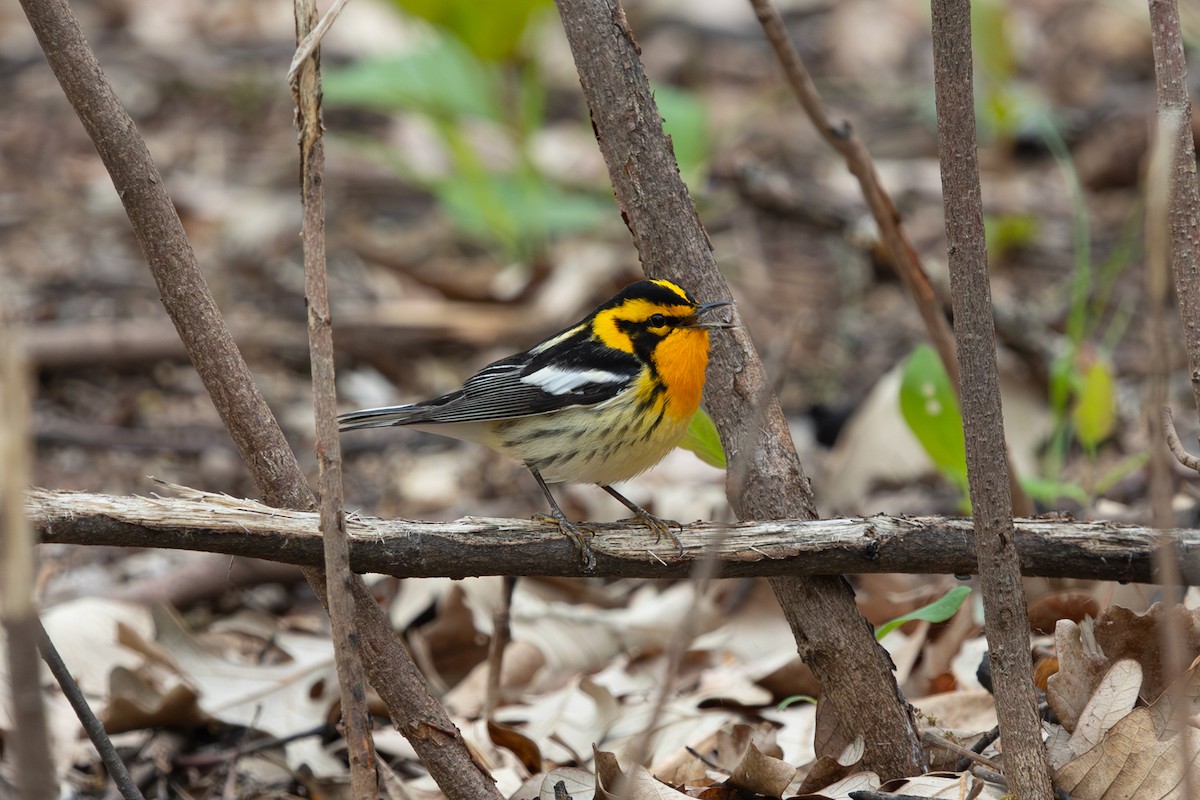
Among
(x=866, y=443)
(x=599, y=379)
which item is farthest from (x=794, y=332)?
(x=866, y=443)

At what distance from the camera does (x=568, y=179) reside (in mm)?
8383

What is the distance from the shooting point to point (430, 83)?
7215 mm

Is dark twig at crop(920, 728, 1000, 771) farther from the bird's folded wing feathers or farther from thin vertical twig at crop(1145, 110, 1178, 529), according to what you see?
the bird's folded wing feathers

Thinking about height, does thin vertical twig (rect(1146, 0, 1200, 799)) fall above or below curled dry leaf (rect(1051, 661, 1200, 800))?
above

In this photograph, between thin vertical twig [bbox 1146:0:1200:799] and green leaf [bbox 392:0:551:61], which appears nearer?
thin vertical twig [bbox 1146:0:1200:799]

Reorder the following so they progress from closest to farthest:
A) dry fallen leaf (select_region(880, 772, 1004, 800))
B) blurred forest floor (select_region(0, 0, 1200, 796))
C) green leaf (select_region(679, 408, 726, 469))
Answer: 1. dry fallen leaf (select_region(880, 772, 1004, 800))
2. green leaf (select_region(679, 408, 726, 469))
3. blurred forest floor (select_region(0, 0, 1200, 796))

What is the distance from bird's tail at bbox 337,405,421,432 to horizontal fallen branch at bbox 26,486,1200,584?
1027 millimetres

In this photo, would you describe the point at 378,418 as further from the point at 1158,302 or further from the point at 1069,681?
the point at 1158,302

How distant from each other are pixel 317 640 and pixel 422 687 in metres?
1.74

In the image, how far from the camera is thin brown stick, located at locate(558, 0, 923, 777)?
2.68 metres

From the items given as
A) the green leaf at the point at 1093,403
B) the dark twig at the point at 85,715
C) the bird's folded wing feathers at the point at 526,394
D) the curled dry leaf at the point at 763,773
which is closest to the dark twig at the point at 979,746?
the curled dry leaf at the point at 763,773

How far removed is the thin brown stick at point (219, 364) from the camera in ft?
7.72

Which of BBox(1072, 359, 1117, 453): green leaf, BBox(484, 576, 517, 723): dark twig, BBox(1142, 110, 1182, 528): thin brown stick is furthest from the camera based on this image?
BBox(1072, 359, 1117, 453): green leaf

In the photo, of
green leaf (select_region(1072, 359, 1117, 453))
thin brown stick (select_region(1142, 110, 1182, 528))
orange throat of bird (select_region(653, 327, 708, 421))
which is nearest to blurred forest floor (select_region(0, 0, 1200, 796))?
green leaf (select_region(1072, 359, 1117, 453))
